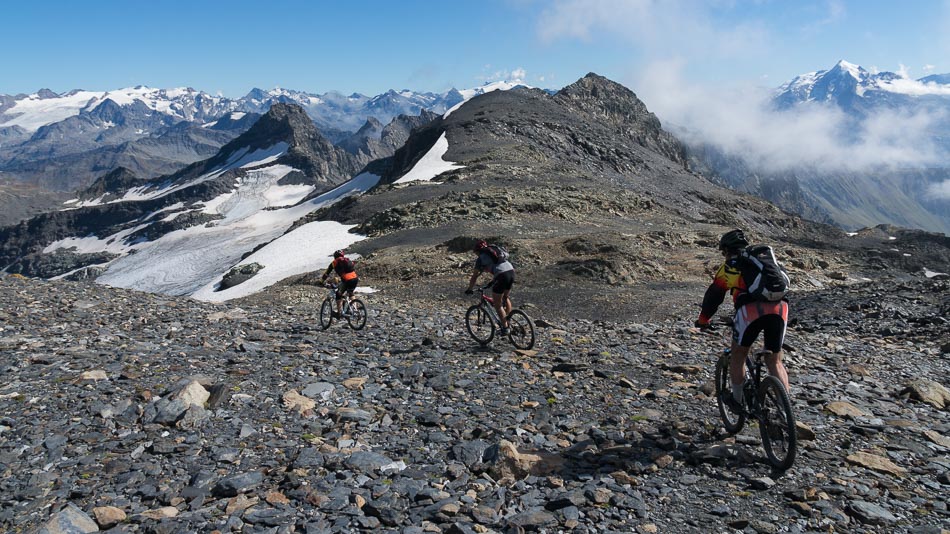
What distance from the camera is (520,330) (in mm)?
13922

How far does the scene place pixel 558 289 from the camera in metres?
26.5

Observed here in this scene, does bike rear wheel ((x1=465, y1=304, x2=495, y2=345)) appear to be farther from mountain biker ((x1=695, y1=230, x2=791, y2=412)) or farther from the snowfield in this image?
the snowfield

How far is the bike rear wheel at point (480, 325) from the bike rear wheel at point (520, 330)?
1.48ft

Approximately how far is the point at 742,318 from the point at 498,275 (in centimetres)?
679

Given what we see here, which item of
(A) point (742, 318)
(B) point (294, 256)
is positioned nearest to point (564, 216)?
(B) point (294, 256)

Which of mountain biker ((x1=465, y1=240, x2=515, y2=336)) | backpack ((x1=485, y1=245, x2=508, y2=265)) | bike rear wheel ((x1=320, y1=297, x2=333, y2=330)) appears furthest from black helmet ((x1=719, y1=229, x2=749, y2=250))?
bike rear wheel ((x1=320, y1=297, x2=333, y2=330))

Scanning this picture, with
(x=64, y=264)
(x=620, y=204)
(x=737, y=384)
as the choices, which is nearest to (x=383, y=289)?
(x=737, y=384)

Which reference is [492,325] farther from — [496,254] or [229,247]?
[229,247]

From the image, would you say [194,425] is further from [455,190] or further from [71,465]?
[455,190]

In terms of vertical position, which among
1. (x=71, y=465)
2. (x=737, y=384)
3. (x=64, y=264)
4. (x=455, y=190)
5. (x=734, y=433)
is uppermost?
(x=455, y=190)

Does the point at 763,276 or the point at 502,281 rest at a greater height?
the point at 763,276

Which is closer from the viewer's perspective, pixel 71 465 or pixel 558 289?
pixel 71 465

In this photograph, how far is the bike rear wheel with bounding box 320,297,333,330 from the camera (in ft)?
56.1

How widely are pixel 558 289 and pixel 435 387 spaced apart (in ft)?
53.8
